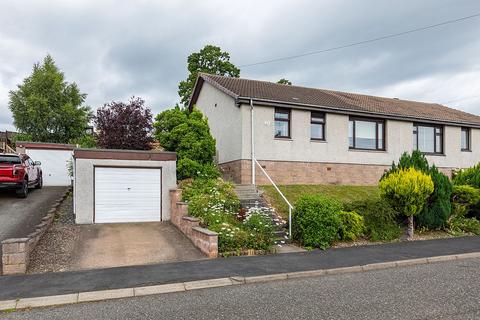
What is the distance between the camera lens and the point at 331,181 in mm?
17469

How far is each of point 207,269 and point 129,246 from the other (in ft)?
9.84

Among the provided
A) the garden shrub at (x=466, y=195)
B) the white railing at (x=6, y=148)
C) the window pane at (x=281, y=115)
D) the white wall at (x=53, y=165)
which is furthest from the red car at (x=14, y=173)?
→ the white railing at (x=6, y=148)

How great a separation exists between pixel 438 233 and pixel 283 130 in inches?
293

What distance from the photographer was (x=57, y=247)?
9500 mm

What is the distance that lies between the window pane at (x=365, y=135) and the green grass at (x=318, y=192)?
2.34 metres

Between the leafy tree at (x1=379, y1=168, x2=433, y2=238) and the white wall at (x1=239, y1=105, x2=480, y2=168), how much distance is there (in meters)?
5.36

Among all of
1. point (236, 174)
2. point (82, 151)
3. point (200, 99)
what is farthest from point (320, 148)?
point (82, 151)

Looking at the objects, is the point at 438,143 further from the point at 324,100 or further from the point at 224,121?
the point at 224,121

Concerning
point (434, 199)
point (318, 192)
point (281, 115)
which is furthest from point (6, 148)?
point (434, 199)

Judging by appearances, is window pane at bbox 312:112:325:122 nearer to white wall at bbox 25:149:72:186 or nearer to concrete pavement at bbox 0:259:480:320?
concrete pavement at bbox 0:259:480:320

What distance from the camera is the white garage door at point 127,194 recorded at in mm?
12578

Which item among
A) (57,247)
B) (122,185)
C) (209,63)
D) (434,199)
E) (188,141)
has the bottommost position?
Result: (57,247)

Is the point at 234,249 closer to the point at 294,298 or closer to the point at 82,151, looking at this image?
the point at 294,298

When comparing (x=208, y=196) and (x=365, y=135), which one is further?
(x=365, y=135)
